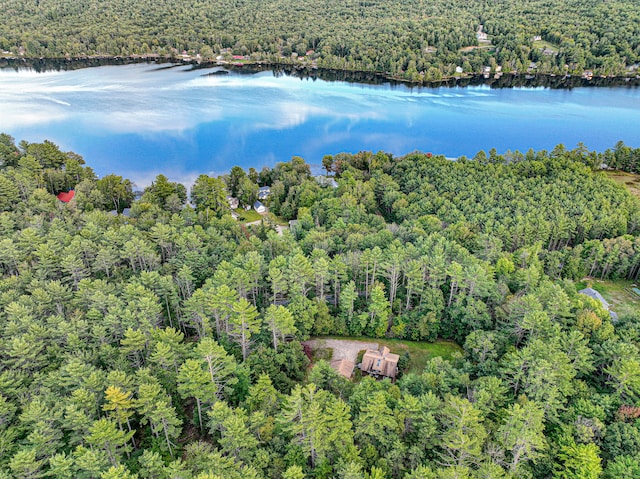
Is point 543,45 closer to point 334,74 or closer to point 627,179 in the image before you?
point 334,74

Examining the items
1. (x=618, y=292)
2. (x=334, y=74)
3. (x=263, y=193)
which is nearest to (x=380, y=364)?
(x=618, y=292)

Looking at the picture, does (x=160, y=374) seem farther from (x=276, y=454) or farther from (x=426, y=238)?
(x=426, y=238)

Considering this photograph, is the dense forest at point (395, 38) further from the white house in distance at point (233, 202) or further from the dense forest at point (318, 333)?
the dense forest at point (318, 333)

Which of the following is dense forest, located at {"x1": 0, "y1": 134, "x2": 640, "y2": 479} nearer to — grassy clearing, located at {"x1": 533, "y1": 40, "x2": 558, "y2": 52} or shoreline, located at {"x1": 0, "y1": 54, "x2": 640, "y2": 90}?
shoreline, located at {"x1": 0, "y1": 54, "x2": 640, "y2": 90}

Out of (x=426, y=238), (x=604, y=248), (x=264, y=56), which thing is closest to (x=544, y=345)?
(x=426, y=238)

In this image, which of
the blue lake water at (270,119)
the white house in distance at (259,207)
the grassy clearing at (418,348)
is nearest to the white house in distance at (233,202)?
the white house in distance at (259,207)

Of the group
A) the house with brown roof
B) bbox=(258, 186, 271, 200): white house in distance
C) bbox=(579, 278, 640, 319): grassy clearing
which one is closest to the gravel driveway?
the house with brown roof
